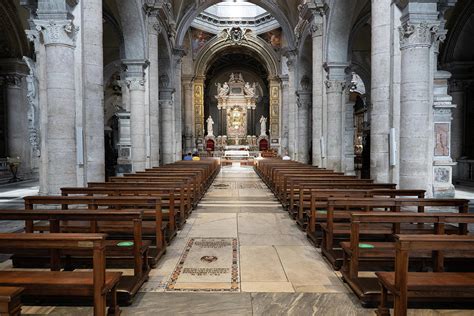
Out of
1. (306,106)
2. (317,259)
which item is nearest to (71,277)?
(317,259)

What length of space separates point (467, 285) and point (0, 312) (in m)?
3.38

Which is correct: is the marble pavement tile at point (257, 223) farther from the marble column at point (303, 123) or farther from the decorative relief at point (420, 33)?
the marble column at point (303, 123)

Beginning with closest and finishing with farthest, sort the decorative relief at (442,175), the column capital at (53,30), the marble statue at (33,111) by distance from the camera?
the column capital at (53,30) → the decorative relief at (442,175) → the marble statue at (33,111)

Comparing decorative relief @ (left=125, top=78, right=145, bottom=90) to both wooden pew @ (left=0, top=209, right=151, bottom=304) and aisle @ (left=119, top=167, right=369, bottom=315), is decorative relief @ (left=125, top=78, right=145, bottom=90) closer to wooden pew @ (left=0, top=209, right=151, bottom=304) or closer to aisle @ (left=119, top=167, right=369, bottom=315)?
aisle @ (left=119, top=167, right=369, bottom=315)

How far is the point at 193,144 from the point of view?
33.4m

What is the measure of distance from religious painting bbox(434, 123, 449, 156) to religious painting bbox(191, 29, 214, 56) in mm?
27719

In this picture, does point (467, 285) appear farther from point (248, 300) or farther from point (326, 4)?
point (326, 4)

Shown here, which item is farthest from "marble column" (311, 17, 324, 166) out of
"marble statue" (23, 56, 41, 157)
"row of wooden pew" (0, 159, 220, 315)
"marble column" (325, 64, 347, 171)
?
"marble statue" (23, 56, 41, 157)

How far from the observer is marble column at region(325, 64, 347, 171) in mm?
13938

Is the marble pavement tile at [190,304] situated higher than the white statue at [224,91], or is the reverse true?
the white statue at [224,91]

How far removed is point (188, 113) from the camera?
3269cm

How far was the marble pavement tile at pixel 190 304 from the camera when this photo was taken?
3463mm

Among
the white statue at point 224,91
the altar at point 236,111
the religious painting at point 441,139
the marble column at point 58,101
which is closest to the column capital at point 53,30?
the marble column at point 58,101

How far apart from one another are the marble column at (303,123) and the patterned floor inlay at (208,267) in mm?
16180
